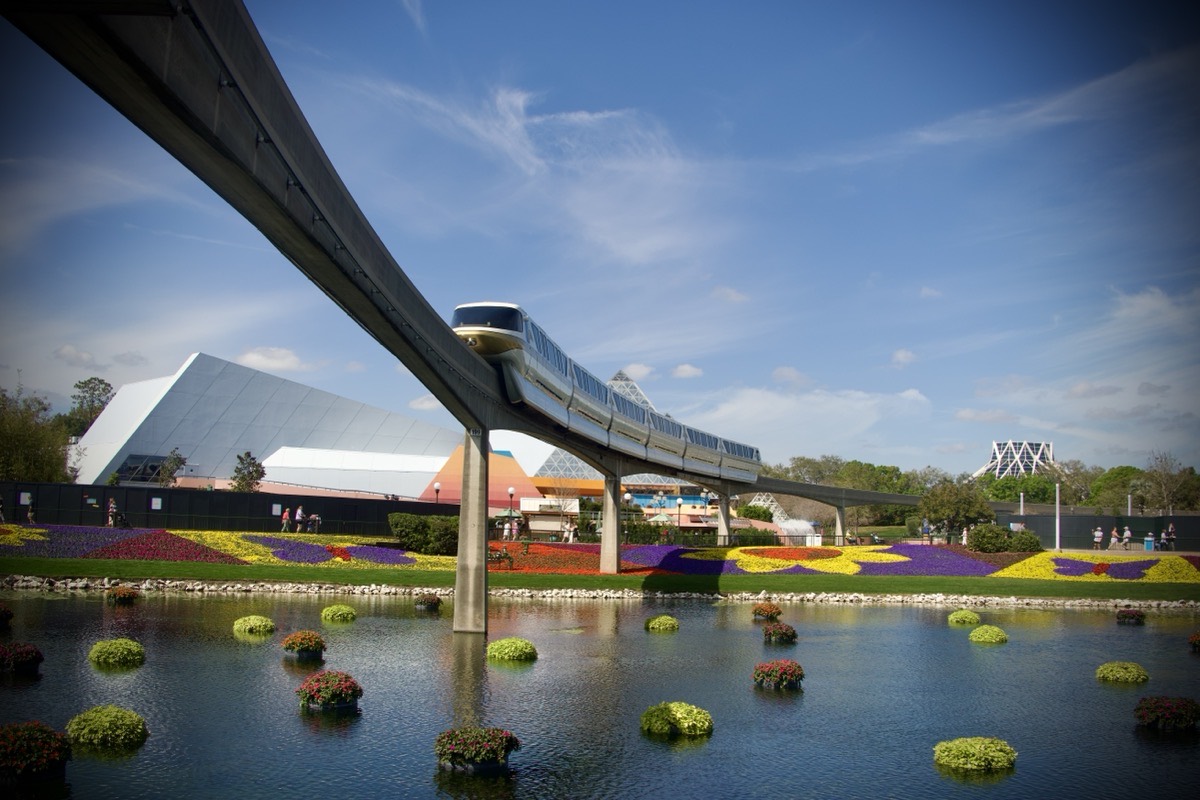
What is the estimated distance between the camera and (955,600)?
1998 inches

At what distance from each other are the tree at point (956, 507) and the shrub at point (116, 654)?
2601 inches

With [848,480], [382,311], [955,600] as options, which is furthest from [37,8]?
[848,480]

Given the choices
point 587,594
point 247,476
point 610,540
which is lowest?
point 587,594

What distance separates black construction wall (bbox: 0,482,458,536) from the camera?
52.2m

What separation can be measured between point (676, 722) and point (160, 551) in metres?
35.6

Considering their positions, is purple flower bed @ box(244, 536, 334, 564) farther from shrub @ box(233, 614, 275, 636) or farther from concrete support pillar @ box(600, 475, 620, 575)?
shrub @ box(233, 614, 275, 636)

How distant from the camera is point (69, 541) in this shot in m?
46.5

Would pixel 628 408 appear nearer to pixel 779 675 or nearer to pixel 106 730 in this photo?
pixel 779 675

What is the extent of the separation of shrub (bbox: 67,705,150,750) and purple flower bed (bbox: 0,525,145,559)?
3096cm

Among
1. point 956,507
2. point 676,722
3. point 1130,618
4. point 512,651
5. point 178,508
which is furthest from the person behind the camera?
point 956,507

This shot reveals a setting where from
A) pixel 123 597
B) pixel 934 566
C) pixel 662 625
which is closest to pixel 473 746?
pixel 662 625

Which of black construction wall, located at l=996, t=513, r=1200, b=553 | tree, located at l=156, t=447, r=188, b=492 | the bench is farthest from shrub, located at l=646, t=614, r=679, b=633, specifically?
tree, located at l=156, t=447, r=188, b=492

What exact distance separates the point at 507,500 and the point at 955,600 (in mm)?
43330

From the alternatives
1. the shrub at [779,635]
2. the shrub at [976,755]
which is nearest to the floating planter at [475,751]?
the shrub at [976,755]
